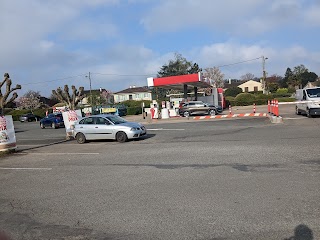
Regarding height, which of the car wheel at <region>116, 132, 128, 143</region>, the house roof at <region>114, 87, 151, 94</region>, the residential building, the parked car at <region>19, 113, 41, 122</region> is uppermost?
the house roof at <region>114, 87, 151, 94</region>

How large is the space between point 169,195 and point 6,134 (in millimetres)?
11163

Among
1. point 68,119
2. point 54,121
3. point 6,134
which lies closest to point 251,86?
point 54,121

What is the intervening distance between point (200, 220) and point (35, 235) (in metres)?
2.53

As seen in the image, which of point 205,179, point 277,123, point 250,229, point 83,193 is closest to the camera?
point 250,229

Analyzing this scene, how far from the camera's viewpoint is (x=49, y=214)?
20.5 ft

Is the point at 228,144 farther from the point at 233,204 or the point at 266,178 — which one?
the point at 233,204

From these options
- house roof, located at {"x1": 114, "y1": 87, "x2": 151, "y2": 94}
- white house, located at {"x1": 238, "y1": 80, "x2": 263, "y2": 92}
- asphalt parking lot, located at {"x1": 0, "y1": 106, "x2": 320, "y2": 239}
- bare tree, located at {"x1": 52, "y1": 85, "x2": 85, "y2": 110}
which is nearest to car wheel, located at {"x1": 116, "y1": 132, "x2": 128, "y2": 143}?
asphalt parking lot, located at {"x1": 0, "y1": 106, "x2": 320, "y2": 239}

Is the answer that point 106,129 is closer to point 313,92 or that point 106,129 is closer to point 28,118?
point 313,92

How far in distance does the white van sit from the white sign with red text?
708 inches

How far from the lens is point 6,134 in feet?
51.0

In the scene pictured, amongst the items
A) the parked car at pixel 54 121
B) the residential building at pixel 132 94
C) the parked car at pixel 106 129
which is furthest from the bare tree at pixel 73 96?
the residential building at pixel 132 94

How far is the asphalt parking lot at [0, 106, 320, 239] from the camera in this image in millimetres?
5164

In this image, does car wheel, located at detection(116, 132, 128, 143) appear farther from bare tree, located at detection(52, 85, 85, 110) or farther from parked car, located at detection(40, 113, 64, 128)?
parked car, located at detection(40, 113, 64, 128)

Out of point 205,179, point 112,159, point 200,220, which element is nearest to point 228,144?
point 112,159
